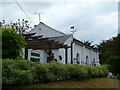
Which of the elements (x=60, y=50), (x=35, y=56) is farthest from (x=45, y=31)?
(x=35, y=56)

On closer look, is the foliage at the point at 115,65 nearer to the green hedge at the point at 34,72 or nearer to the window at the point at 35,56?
the window at the point at 35,56

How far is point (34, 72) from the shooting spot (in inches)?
272

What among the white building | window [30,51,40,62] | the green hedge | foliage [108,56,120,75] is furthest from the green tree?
foliage [108,56,120,75]

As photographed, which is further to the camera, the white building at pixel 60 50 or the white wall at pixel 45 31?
the white wall at pixel 45 31

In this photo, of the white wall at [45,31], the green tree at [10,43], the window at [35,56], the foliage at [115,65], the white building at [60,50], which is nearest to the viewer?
the green tree at [10,43]

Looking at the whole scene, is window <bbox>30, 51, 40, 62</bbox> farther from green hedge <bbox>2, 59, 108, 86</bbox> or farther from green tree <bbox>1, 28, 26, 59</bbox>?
green tree <bbox>1, 28, 26, 59</bbox>

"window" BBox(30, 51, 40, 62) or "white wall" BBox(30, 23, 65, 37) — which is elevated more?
"white wall" BBox(30, 23, 65, 37)

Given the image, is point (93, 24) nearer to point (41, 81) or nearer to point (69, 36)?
point (69, 36)

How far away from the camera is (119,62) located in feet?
63.5

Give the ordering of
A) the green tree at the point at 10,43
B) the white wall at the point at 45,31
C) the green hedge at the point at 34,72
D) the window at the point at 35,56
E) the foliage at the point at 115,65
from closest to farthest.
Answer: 1. the green hedge at the point at 34,72
2. the green tree at the point at 10,43
3. the window at the point at 35,56
4. the foliage at the point at 115,65
5. the white wall at the point at 45,31

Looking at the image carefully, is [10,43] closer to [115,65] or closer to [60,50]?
[60,50]

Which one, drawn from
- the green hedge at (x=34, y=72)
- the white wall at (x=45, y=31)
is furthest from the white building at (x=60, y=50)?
the green hedge at (x=34, y=72)

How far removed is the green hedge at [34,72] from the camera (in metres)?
6.01

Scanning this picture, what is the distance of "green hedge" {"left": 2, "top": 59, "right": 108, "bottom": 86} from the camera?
601 cm
